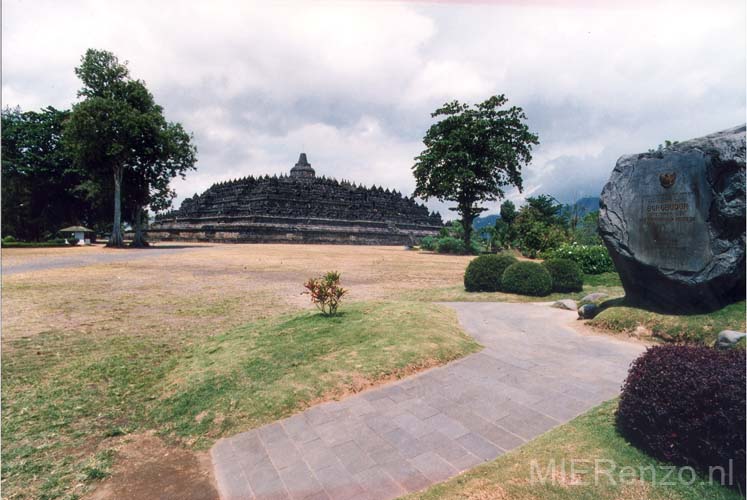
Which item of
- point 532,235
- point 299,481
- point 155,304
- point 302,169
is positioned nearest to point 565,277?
point 299,481

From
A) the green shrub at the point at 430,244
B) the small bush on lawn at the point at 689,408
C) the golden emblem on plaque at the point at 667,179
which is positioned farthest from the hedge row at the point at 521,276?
the green shrub at the point at 430,244

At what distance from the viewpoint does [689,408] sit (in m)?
2.94

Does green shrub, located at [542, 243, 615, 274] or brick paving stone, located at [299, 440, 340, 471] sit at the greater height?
green shrub, located at [542, 243, 615, 274]

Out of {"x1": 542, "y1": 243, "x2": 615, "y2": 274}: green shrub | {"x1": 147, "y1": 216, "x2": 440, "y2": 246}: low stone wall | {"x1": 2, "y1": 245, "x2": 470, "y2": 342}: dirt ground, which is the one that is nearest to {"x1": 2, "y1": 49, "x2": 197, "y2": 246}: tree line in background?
{"x1": 147, "y1": 216, "x2": 440, "y2": 246}: low stone wall

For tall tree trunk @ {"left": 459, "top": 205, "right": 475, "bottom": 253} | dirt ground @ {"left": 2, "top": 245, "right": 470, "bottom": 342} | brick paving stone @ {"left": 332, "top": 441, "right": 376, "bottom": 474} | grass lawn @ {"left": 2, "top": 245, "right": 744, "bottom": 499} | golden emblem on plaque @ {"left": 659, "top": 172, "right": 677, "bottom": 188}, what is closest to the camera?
brick paving stone @ {"left": 332, "top": 441, "right": 376, "bottom": 474}

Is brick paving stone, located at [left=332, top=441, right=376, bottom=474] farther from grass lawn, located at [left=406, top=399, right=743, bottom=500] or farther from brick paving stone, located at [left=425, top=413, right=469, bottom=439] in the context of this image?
brick paving stone, located at [left=425, top=413, right=469, bottom=439]

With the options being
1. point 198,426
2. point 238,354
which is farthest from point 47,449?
point 238,354

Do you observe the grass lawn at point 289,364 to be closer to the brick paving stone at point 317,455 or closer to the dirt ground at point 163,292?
the brick paving stone at point 317,455

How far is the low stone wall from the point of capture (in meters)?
45.7

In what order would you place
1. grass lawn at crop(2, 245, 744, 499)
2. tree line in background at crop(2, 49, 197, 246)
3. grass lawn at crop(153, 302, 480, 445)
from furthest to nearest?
tree line in background at crop(2, 49, 197, 246) → grass lawn at crop(153, 302, 480, 445) → grass lawn at crop(2, 245, 744, 499)

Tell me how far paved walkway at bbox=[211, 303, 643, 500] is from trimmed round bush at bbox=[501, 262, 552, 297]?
5727 mm

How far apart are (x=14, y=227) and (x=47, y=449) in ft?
175

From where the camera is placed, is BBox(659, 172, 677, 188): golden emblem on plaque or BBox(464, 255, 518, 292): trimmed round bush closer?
BBox(659, 172, 677, 188): golden emblem on plaque

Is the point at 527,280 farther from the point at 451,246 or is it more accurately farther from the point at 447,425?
the point at 451,246
